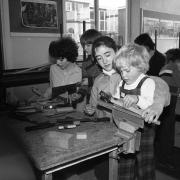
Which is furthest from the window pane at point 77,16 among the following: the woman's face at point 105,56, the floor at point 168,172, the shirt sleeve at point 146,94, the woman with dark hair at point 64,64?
the shirt sleeve at point 146,94

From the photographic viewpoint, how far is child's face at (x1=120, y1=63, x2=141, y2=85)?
1368 mm

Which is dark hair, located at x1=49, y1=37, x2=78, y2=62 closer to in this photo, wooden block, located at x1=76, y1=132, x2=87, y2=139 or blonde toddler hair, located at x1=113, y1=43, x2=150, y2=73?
blonde toddler hair, located at x1=113, y1=43, x2=150, y2=73

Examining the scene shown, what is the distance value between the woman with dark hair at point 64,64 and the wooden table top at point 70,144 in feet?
3.12

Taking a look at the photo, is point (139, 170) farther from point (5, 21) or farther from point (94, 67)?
point (5, 21)

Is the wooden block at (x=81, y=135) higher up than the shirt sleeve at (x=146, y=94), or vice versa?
the shirt sleeve at (x=146, y=94)

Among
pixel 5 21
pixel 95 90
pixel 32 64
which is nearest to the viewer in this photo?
pixel 95 90

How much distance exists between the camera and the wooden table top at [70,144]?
0.92 metres

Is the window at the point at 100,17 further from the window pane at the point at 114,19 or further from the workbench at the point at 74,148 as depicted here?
the workbench at the point at 74,148

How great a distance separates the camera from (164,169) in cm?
233

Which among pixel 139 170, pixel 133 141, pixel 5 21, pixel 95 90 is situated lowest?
pixel 139 170

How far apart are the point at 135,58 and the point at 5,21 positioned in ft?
8.02

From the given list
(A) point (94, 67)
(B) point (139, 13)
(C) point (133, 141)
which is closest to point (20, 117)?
(C) point (133, 141)

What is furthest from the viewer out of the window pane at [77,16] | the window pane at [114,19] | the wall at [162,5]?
the wall at [162,5]

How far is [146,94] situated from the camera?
1326mm
